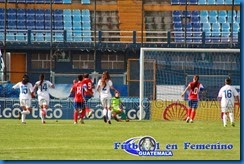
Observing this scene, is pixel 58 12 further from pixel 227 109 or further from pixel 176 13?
pixel 227 109

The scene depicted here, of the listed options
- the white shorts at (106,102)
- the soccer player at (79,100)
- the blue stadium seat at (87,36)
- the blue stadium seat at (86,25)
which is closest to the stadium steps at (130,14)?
the blue stadium seat at (86,25)

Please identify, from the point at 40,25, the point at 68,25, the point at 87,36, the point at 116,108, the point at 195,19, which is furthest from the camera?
the point at 195,19

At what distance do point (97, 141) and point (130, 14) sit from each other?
30.8m

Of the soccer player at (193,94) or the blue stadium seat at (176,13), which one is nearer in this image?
the soccer player at (193,94)

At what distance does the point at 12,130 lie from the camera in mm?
22094

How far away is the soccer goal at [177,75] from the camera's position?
101 ft

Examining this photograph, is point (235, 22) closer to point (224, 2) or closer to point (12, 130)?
point (224, 2)

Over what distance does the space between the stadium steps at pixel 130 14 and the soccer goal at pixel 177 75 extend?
10728mm

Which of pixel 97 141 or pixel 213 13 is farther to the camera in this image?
pixel 213 13

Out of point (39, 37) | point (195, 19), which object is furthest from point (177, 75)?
point (195, 19)

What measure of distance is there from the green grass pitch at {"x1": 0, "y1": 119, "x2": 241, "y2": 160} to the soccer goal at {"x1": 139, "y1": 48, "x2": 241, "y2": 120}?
6678 millimetres

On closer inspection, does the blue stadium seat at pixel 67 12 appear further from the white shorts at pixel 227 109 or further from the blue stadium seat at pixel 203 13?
the white shorts at pixel 227 109

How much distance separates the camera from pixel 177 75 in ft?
114

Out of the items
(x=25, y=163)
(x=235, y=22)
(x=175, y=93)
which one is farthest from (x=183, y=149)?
(x=235, y=22)
